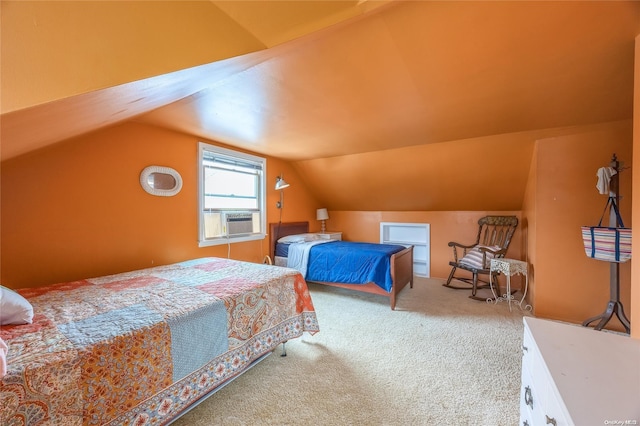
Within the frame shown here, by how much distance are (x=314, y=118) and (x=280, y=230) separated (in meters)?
2.20

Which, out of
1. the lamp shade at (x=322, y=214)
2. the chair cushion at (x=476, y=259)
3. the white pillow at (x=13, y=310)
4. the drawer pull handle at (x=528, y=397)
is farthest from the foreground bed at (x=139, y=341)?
the lamp shade at (x=322, y=214)

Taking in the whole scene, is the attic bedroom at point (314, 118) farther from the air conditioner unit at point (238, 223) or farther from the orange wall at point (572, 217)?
the air conditioner unit at point (238, 223)

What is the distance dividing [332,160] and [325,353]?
114 inches

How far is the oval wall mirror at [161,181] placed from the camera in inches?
96.6

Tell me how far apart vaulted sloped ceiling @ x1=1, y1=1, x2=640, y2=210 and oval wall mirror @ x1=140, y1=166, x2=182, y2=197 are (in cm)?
48

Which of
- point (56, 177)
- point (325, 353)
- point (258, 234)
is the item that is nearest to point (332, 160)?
point (258, 234)

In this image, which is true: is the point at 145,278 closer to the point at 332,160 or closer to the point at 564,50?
the point at 332,160

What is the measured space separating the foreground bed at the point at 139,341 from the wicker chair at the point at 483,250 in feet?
8.66

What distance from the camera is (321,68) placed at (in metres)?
1.57

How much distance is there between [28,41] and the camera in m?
0.74

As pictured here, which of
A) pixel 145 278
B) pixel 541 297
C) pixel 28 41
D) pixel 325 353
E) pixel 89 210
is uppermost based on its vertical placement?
pixel 28 41

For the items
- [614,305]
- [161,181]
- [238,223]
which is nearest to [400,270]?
[614,305]

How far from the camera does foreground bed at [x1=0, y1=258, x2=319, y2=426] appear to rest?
89 cm

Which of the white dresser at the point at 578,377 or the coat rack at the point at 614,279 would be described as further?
the coat rack at the point at 614,279
